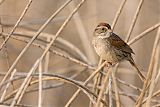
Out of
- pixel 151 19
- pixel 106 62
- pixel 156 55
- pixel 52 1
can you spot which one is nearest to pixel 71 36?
pixel 52 1

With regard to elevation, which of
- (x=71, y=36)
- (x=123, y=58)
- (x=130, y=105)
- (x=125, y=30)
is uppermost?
(x=71, y=36)

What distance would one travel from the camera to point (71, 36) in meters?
6.40

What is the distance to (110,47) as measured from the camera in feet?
12.8

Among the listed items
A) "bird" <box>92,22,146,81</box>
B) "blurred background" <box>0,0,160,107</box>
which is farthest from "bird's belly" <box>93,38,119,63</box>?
"blurred background" <box>0,0,160,107</box>

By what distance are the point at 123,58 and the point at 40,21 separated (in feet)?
2.13

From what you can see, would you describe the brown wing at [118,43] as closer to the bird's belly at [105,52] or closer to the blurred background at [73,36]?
the bird's belly at [105,52]

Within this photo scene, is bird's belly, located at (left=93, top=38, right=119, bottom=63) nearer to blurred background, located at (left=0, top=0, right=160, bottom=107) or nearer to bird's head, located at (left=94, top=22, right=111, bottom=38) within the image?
bird's head, located at (left=94, top=22, right=111, bottom=38)

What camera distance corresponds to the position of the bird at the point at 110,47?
3730 mm

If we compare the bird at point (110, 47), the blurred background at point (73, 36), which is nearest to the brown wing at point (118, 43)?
the bird at point (110, 47)

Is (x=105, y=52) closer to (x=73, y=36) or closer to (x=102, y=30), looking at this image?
(x=102, y=30)

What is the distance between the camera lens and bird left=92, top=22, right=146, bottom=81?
3730mm

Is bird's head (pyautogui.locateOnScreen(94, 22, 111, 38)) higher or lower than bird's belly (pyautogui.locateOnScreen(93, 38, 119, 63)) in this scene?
higher

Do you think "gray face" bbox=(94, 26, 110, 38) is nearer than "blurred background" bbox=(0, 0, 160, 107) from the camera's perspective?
Yes

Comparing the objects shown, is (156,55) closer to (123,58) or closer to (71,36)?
(123,58)
